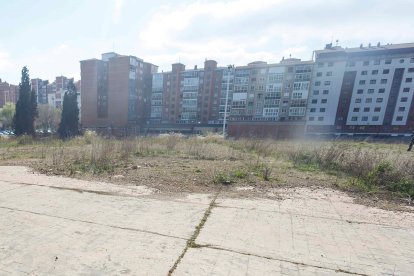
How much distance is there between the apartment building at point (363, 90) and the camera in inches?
1779

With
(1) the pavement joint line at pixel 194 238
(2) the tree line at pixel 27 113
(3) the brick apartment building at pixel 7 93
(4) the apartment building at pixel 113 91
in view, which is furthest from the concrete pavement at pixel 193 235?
(3) the brick apartment building at pixel 7 93

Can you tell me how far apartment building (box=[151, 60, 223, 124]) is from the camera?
189ft

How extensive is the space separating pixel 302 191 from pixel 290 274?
352cm

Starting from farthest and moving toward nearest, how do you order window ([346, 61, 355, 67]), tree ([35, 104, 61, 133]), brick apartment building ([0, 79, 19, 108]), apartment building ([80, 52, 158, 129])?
brick apartment building ([0, 79, 19, 108])
apartment building ([80, 52, 158, 129])
tree ([35, 104, 61, 133])
window ([346, 61, 355, 67])

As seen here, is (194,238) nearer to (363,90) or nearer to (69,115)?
(69,115)

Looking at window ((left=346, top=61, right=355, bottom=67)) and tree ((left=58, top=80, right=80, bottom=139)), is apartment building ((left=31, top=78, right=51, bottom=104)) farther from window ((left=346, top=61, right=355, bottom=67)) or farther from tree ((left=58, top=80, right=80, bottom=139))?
window ((left=346, top=61, right=355, bottom=67))

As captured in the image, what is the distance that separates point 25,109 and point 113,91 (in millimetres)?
24340

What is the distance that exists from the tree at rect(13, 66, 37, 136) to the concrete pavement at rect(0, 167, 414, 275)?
4058cm

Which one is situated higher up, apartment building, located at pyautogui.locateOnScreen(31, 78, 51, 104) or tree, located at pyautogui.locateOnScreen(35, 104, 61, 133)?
apartment building, located at pyautogui.locateOnScreen(31, 78, 51, 104)

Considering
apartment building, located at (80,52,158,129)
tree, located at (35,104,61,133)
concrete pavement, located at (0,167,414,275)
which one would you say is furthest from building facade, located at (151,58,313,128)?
concrete pavement, located at (0,167,414,275)

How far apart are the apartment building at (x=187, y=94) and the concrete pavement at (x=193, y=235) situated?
53498 mm

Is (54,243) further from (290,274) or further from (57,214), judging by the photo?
(290,274)

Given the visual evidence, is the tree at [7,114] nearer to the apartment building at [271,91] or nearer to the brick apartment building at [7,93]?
the brick apartment building at [7,93]

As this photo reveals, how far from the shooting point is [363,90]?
48.4 m
